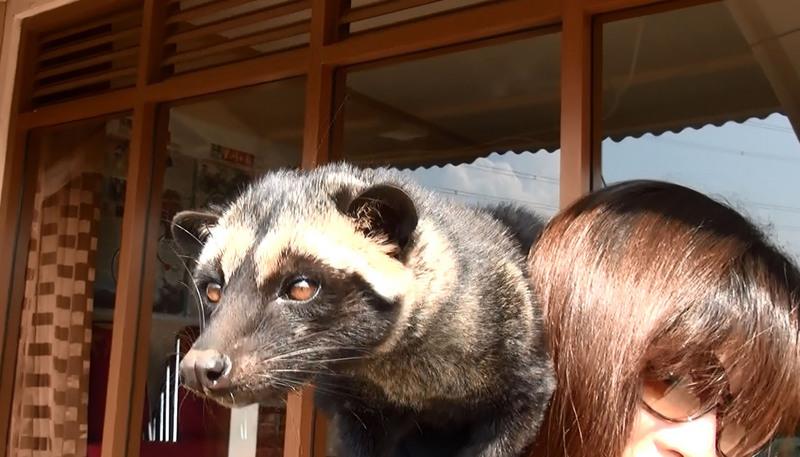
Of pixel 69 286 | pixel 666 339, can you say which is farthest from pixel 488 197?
pixel 69 286

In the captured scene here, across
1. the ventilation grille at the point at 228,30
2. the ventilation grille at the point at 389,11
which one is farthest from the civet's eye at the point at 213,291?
the ventilation grille at the point at 228,30

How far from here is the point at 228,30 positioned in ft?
8.92

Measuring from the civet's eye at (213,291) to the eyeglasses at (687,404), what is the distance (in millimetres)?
434

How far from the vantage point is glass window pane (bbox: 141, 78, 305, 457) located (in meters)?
2.55

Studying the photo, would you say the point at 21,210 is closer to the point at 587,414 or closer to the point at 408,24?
the point at 408,24

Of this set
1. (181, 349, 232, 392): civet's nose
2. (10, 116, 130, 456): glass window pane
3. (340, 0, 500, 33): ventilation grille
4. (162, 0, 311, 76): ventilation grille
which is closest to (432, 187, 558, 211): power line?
(340, 0, 500, 33): ventilation grille

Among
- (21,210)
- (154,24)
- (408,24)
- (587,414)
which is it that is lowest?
(587,414)

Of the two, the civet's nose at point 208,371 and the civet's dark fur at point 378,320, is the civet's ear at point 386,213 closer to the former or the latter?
the civet's dark fur at point 378,320

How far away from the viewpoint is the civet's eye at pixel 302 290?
0.81 metres

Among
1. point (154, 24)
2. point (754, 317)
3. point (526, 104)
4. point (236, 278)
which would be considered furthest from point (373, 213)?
point (154, 24)

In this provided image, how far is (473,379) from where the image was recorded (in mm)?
858

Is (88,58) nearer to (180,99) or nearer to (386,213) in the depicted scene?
(180,99)

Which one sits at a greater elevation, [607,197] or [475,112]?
[475,112]

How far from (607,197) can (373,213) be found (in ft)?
Result: 0.91
